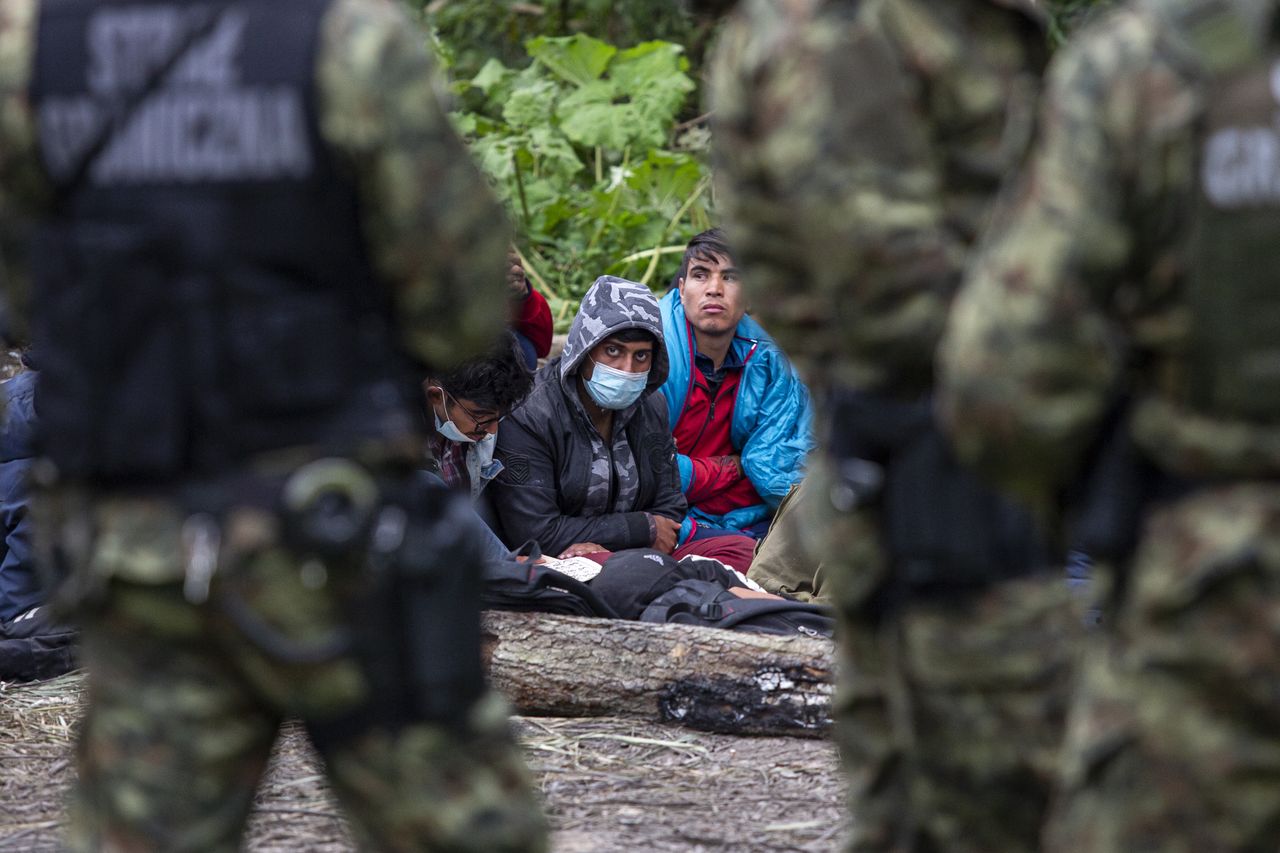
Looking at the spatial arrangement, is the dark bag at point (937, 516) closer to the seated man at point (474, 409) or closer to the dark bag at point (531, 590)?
the dark bag at point (531, 590)

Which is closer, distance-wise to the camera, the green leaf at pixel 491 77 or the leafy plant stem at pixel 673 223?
the leafy plant stem at pixel 673 223

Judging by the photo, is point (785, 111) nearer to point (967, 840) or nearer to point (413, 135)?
point (413, 135)

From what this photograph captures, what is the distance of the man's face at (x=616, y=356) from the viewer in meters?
5.70

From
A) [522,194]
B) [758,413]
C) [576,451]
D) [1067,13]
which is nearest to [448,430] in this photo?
[576,451]

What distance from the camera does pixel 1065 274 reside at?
1964 millimetres

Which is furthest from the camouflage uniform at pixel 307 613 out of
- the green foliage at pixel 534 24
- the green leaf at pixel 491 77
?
the green foliage at pixel 534 24

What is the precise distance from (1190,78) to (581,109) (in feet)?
23.7

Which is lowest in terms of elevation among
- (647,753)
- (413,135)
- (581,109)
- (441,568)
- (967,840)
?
(647,753)

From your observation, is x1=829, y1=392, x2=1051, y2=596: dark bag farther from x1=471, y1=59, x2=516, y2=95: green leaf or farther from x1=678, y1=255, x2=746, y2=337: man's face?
x1=471, y1=59, x2=516, y2=95: green leaf

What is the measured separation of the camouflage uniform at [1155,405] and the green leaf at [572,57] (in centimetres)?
734

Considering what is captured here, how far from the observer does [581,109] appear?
895 cm

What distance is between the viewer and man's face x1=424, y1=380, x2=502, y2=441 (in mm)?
5359

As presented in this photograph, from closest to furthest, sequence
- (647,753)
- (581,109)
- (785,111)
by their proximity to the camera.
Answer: (785,111)
(647,753)
(581,109)

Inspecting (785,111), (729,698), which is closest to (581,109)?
(729,698)
